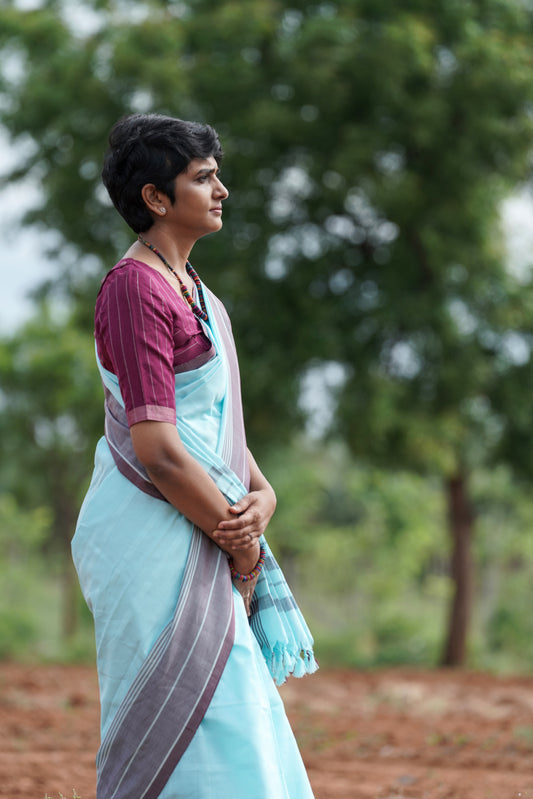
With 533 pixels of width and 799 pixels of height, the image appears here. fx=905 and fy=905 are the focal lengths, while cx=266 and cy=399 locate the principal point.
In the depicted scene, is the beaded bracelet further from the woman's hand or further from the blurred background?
the blurred background

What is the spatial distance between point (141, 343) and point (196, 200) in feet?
1.32

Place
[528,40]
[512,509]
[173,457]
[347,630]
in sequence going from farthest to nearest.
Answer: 1. [512,509]
2. [347,630]
3. [528,40]
4. [173,457]

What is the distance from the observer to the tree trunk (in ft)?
36.6

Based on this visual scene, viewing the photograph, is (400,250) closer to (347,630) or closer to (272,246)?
(272,246)

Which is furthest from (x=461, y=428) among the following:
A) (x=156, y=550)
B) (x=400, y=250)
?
(x=156, y=550)

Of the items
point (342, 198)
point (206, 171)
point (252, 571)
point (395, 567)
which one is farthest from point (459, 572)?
point (206, 171)

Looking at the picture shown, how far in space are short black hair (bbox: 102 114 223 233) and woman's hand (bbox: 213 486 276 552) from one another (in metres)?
0.74

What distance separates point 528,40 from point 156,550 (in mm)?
9147

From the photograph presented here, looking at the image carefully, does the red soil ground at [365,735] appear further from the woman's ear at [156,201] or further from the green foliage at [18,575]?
the green foliage at [18,575]

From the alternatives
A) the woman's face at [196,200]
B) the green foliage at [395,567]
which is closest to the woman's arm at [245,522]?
the woman's face at [196,200]

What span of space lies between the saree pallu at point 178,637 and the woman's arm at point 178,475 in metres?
0.06

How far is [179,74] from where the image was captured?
8.95 metres

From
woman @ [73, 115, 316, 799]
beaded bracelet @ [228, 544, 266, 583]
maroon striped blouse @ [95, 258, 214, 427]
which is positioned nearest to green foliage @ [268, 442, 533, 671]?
beaded bracelet @ [228, 544, 266, 583]

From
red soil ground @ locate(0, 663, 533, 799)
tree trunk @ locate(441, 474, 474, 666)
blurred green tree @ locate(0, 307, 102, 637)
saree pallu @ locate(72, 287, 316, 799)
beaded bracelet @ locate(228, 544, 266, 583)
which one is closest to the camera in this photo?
saree pallu @ locate(72, 287, 316, 799)
